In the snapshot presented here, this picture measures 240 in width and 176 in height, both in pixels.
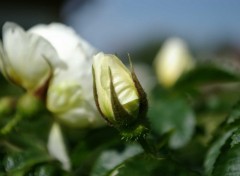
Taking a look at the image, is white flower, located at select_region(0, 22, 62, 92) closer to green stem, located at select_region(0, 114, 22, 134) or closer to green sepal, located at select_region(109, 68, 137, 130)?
green stem, located at select_region(0, 114, 22, 134)

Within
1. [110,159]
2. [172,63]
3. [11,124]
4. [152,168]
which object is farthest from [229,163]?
[172,63]

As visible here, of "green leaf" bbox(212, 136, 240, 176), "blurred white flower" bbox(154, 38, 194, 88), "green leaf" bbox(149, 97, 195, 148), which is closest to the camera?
"green leaf" bbox(212, 136, 240, 176)

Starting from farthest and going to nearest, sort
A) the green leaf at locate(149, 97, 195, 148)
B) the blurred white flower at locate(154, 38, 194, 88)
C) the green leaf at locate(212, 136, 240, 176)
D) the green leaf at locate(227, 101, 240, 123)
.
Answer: the blurred white flower at locate(154, 38, 194, 88) < the green leaf at locate(149, 97, 195, 148) < the green leaf at locate(227, 101, 240, 123) < the green leaf at locate(212, 136, 240, 176)

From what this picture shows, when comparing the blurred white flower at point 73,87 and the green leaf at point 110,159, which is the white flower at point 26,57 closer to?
the blurred white flower at point 73,87

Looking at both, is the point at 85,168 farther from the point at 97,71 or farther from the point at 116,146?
the point at 97,71

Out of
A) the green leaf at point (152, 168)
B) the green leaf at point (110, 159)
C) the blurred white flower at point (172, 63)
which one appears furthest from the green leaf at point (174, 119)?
the blurred white flower at point (172, 63)

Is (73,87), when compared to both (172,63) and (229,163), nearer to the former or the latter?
(229,163)

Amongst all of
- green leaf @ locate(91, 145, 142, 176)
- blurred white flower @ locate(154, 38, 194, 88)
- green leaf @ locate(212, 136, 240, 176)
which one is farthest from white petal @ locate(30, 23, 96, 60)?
blurred white flower @ locate(154, 38, 194, 88)
